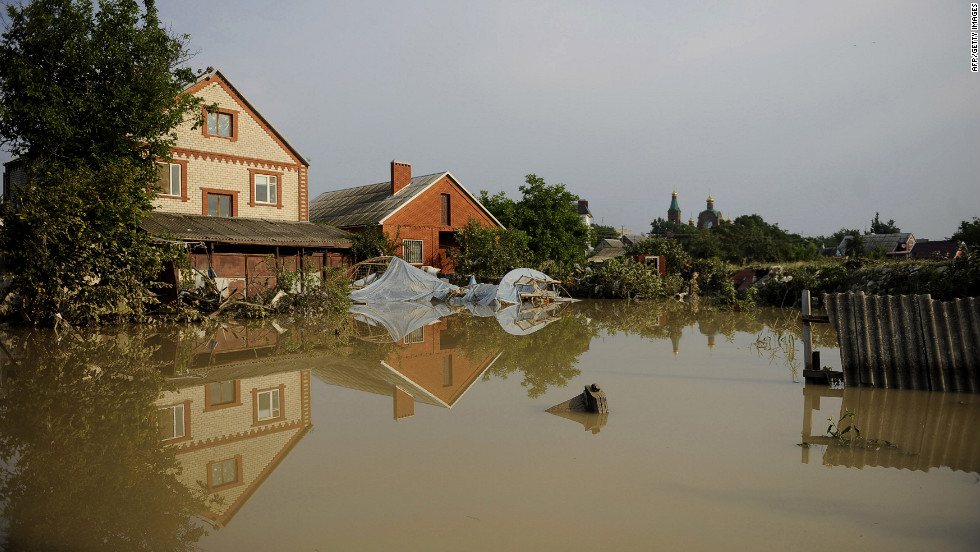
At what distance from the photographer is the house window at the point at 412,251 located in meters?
34.6

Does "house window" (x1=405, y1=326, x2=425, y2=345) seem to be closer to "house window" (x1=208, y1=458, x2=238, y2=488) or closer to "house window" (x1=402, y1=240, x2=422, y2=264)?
"house window" (x1=208, y1=458, x2=238, y2=488)

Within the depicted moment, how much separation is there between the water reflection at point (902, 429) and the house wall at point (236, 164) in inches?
932

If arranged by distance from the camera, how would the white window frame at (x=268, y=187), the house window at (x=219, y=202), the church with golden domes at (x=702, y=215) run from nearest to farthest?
the house window at (x=219, y=202), the white window frame at (x=268, y=187), the church with golden domes at (x=702, y=215)

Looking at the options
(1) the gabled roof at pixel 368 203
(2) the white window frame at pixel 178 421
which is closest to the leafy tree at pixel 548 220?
(1) the gabled roof at pixel 368 203

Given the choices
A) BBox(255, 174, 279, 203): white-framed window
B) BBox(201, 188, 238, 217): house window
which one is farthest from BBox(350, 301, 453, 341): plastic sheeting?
BBox(201, 188, 238, 217): house window

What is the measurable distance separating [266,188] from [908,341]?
25141mm

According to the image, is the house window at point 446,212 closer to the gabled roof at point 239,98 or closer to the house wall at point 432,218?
the house wall at point 432,218

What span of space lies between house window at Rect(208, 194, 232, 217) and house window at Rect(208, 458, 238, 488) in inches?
876

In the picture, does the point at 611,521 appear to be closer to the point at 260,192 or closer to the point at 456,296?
the point at 456,296

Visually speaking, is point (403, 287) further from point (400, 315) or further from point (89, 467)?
point (89, 467)

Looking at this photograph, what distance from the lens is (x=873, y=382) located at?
9.20 metres

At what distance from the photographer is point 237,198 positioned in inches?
1069

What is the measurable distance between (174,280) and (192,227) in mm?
2975

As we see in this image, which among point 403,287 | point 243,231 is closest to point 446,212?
point 403,287
